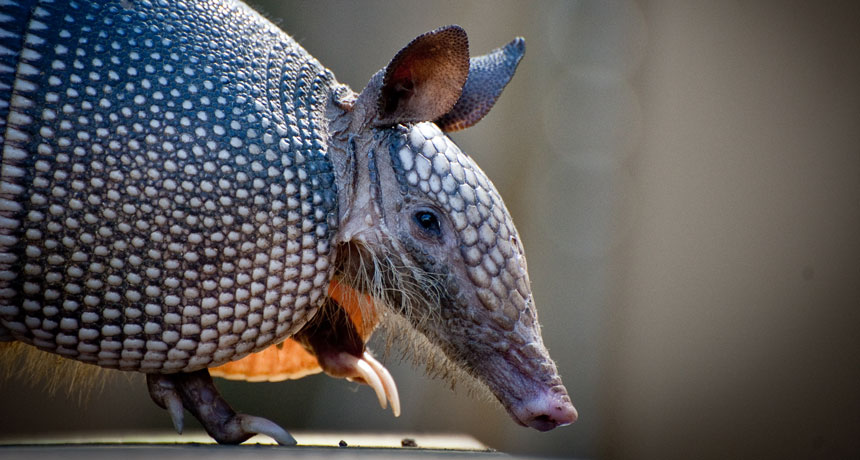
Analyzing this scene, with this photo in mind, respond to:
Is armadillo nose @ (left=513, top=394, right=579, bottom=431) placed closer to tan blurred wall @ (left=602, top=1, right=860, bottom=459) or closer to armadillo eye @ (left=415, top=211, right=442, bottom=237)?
armadillo eye @ (left=415, top=211, right=442, bottom=237)

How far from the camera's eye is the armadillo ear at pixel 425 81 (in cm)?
238

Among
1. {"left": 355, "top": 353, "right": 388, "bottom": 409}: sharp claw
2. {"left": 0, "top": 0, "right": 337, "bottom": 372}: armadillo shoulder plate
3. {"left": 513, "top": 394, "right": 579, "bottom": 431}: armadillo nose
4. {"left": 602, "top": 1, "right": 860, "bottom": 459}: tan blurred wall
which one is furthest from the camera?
{"left": 602, "top": 1, "right": 860, "bottom": 459}: tan blurred wall

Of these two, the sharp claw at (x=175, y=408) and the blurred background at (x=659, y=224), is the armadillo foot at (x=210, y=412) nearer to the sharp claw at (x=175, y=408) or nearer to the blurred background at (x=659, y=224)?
the sharp claw at (x=175, y=408)

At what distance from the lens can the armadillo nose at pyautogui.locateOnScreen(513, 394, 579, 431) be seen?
2305mm

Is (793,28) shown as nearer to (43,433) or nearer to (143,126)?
(143,126)

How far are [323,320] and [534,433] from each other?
3188mm

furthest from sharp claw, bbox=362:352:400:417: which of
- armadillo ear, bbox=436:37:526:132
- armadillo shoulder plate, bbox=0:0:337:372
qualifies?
armadillo ear, bbox=436:37:526:132

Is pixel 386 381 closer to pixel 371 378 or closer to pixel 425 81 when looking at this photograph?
pixel 371 378

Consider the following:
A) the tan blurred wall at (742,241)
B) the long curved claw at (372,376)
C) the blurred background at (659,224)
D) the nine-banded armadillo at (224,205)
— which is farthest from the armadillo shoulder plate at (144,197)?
the tan blurred wall at (742,241)

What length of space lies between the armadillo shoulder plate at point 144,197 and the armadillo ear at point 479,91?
0.83 meters

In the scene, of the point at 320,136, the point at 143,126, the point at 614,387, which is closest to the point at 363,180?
the point at 320,136

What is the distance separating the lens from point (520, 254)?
2.41m

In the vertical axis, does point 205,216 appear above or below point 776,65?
below

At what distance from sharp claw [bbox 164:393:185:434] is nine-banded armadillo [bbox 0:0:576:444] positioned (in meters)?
0.03
